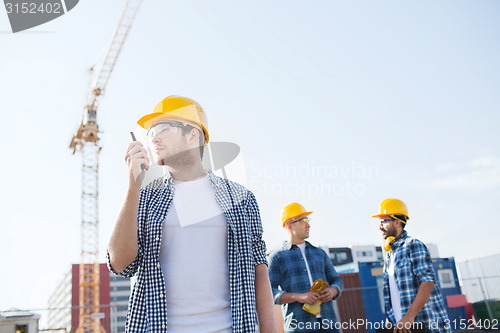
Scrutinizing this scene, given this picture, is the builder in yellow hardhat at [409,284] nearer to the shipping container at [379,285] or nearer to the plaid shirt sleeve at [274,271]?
the plaid shirt sleeve at [274,271]

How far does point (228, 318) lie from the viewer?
176 centimetres

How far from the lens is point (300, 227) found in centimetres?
525

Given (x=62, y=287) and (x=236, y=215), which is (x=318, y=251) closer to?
(x=236, y=215)

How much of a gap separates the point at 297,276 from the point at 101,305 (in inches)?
225

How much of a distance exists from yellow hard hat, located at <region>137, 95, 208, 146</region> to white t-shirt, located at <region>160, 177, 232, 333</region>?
0.43m

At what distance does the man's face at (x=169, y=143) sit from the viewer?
200 centimetres

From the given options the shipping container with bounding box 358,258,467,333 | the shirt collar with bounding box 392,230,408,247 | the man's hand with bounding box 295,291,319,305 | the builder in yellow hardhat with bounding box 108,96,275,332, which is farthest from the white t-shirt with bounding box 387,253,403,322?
the shipping container with bounding box 358,258,467,333

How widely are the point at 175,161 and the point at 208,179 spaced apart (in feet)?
0.62

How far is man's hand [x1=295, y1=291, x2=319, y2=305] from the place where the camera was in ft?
14.5

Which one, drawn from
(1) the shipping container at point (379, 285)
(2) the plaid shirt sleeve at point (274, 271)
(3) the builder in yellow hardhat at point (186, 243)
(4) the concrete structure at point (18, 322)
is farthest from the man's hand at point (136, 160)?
(1) the shipping container at point (379, 285)

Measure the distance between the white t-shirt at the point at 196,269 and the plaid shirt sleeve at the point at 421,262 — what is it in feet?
9.65

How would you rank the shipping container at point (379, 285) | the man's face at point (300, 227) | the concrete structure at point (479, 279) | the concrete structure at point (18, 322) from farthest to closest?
the concrete structure at point (479, 279) → the shipping container at point (379, 285) → the concrete structure at point (18, 322) → the man's face at point (300, 227)

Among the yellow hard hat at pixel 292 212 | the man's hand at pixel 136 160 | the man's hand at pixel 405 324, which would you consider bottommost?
the man's hand at pixel 405 324

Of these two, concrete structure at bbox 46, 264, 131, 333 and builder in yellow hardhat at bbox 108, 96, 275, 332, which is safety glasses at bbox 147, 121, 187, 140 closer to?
builder in yellow hardhat at bbox 108, 96, 275, 332
